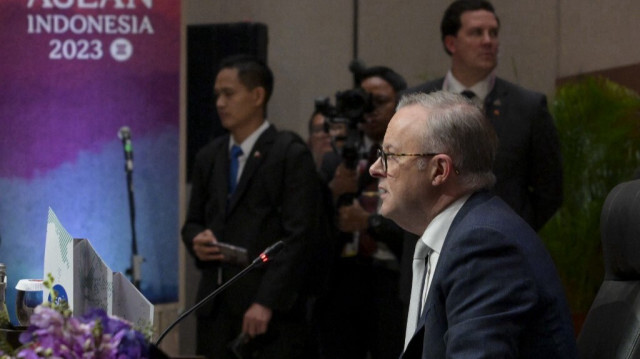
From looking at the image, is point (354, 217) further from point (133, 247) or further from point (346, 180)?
point (133, 247)

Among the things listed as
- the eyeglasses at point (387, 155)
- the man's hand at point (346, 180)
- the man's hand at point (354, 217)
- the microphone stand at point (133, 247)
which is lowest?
the microphone stand at point (133, 247)

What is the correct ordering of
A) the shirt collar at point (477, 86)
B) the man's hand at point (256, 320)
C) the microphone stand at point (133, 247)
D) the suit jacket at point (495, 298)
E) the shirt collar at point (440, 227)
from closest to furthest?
the suit jacket at point (495, 298), the shirt collar at point (440, 227), the shirt collar at point (477, 86), the man's hand at point (256, 320), the microphone stand at point (133, 247)

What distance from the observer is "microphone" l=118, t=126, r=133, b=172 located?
4402 millimetres

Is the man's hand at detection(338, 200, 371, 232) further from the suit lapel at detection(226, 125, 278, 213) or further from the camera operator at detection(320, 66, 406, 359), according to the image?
the suit lapel at detection(226, 125, 278, 213)

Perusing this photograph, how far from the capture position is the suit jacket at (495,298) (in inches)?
69.4

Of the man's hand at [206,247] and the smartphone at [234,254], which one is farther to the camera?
the man's hand at [206,247]

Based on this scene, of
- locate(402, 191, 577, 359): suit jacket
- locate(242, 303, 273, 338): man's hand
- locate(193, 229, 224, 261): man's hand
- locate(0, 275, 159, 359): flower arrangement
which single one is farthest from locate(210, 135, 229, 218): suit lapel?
locate(0, 275, 159, 359): flower arrangement

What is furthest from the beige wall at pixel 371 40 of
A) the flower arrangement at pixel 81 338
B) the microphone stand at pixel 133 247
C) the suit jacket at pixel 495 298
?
the flower arrangement at pixel 81 338

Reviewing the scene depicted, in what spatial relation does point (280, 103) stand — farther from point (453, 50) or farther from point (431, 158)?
point (431, 158)

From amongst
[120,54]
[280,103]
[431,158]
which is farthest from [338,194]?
[431,158]

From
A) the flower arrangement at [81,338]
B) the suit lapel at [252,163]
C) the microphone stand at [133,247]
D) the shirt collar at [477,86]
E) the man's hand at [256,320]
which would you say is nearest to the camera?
the flower arrangement at [81,338]

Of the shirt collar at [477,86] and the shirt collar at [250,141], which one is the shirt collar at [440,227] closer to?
the shirt collar at [477,86]

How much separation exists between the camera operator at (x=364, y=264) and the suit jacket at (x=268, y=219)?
0.43 feet

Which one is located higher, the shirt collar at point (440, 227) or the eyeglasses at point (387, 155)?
the eyeglasses at point (387, 155)
